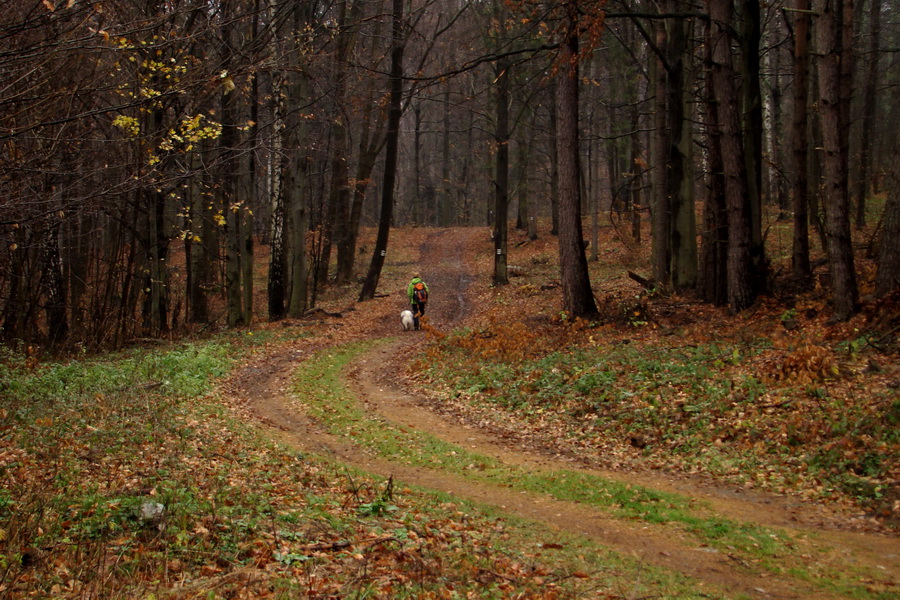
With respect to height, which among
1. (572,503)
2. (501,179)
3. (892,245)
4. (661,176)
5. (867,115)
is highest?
(867,115)

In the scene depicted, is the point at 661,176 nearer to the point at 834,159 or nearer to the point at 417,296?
the point at 834,159

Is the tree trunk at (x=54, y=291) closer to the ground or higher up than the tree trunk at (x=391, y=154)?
closer to the ground

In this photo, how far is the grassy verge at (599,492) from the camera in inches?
253

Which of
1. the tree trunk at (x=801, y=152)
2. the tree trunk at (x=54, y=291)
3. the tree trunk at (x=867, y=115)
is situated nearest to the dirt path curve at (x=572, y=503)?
the tree trunk at (x=54, y=291)

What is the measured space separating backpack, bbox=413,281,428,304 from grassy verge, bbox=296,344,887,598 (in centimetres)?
769

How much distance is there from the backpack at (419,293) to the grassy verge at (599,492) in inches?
303

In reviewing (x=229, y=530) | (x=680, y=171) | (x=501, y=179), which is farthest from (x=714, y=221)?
(x=229, y=530)

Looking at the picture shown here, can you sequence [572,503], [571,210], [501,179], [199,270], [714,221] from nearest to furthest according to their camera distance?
1. [572,503]
2. [571,210]
3. [714,221]
4. [199,270]
5. [501,179]

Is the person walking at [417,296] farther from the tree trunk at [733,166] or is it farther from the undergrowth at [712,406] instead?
the tree trunk at [733,166]

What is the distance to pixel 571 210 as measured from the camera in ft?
53.2

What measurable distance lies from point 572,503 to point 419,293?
13999 millimetres

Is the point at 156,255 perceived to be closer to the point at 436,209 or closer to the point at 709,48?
the point at 709,48

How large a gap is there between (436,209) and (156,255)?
49.5 m

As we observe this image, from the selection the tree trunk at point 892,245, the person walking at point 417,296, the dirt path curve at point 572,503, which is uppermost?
the tree trunk at point 892,245
